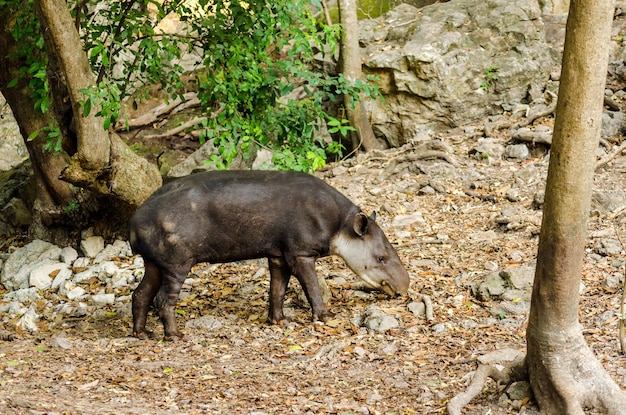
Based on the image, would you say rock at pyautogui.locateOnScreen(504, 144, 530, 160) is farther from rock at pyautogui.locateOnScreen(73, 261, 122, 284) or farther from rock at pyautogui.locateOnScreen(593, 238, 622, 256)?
rock at pyautogui.locateOnScreen(73, 261, 122, 284)

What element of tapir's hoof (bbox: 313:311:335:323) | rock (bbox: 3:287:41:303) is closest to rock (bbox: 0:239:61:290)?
rock (bbox: 3:287:41:303)

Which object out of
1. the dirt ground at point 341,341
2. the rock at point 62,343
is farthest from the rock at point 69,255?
the rock at point 62,343

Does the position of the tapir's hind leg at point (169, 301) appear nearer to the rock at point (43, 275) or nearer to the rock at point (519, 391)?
the rock at point (43, 275)

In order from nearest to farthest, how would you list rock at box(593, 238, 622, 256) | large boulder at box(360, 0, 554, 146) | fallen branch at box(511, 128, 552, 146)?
1. rock at box(593, 238, 622, 256)
2. fallen branch at box(511, 128, 552, 146)
3. large boulder at box(360, 0, 554, 146)

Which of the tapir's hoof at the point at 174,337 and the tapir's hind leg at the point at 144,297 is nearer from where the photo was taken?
the tapir's hoof at the point at 174,337

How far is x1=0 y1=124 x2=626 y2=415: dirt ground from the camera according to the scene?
19.1ft

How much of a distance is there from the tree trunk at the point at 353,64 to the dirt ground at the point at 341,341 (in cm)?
311

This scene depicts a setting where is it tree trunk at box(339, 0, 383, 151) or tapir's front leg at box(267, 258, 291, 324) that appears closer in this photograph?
tapir's front leg at box(267, 258, 291, 324)

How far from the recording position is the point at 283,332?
7.93 meters

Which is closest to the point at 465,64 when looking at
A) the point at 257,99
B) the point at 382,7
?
the point at 382,7

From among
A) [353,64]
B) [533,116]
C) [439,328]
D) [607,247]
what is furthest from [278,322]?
[353,64]

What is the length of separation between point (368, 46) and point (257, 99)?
22.9 ft

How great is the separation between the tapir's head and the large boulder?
658cm

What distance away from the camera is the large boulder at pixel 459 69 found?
571 inches
